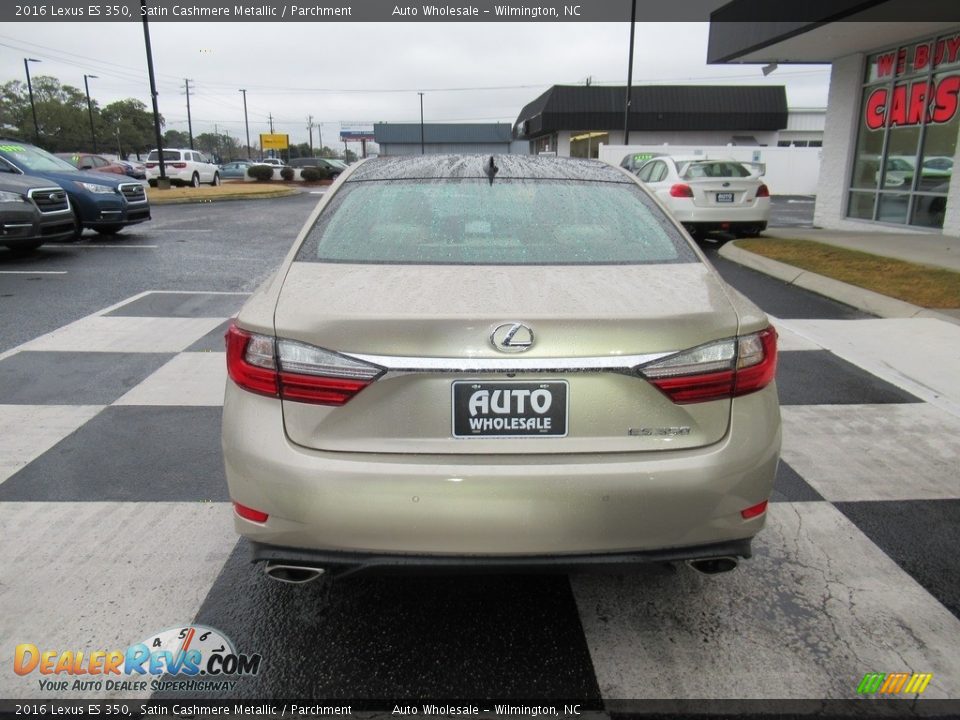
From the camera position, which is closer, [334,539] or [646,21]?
[334,539]

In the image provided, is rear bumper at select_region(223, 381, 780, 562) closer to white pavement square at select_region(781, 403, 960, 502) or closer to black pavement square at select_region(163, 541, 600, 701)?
black pavement square at select_region(163, 541, 600, 701)

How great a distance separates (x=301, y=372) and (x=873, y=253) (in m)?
10.7

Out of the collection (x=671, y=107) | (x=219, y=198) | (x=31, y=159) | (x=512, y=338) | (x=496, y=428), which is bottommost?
(x=219, y=198)

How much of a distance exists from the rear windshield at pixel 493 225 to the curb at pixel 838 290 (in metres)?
5.13

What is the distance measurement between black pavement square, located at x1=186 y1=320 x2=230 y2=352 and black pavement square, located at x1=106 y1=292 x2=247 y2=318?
739mm

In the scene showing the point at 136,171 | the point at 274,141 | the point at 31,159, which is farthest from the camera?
the point at 274,141

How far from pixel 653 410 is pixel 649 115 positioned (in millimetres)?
44763

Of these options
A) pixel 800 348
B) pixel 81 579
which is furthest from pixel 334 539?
pixel 800 348

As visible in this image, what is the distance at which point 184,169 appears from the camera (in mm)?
32875

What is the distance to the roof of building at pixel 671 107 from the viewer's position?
43.3 metres

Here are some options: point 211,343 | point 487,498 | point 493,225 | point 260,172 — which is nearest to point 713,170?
point 211,343

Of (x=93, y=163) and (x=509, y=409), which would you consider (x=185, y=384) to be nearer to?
(x=509, y=409)

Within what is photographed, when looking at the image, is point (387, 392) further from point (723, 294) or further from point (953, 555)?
point (953, 555)

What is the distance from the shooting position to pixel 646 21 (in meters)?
27.3
